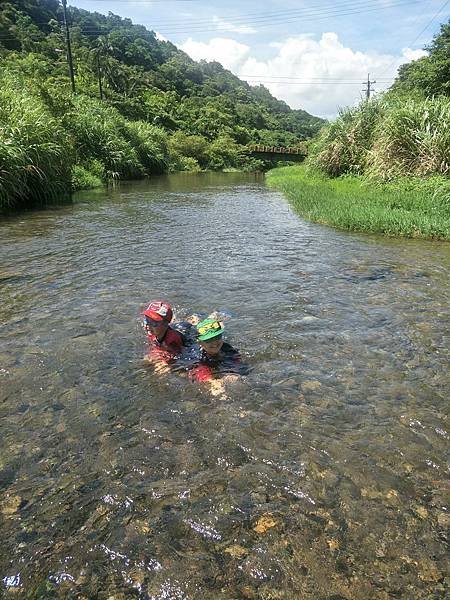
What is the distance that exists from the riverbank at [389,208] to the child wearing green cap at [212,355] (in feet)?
27.3

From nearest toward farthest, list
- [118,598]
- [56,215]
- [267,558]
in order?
[118,598]
[267,558]
[56,215]

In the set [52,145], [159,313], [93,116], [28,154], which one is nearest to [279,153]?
[93,116]

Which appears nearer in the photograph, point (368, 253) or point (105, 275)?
point (105, 275)

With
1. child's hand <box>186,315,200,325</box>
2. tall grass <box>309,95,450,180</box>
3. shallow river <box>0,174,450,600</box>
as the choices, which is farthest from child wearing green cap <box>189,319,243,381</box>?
tall grass <box>309,95,450,180</box>

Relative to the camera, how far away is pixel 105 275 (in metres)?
8.27

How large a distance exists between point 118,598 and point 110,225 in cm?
1220

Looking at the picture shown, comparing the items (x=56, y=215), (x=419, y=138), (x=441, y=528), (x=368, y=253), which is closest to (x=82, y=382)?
(x=441, y=528)

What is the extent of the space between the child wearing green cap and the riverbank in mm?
8332

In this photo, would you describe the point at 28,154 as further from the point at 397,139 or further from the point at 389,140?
the point at 397,139

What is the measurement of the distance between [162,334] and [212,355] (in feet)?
2.04

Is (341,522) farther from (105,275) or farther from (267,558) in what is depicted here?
(105,275)

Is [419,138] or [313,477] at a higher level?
[419,138]

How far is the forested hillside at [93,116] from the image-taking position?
16.3 metres

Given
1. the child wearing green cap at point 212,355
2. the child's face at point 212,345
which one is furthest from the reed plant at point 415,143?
the child's face at point 212,345
